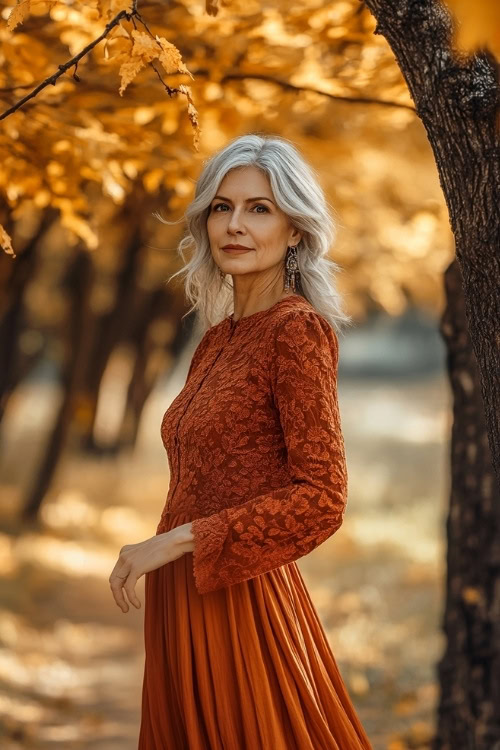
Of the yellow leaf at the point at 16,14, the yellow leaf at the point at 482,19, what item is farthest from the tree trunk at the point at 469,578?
the yellow leaf at the point at 482,19

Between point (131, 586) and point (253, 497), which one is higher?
point (253, 497)

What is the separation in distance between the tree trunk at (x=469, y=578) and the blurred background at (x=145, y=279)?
0.80m

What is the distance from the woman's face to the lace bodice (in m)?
0.14

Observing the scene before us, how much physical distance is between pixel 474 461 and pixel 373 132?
100 inches

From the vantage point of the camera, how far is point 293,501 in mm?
2443

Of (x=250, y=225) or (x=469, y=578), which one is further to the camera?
(x=469, y=578)

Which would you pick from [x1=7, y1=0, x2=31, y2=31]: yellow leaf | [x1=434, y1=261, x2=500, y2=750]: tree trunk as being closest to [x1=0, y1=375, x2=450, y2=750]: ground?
[x1=434, y1=261, x2=500, y2=750]: tree trunk

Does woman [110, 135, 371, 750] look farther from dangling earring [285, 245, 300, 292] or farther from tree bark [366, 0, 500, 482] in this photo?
tree bark [366, 0, 500, 482]

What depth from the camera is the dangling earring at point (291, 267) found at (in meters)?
2.90

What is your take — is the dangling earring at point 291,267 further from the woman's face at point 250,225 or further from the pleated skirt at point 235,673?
the pleated skirt at point 235,673

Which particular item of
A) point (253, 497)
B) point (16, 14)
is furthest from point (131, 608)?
point (16, 14)

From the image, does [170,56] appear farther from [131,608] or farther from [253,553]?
[131,608]

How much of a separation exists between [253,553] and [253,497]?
0.53 feet

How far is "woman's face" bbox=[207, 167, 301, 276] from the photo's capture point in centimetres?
279
